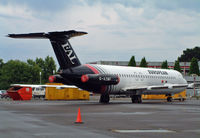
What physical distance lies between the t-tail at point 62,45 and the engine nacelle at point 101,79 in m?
1.78

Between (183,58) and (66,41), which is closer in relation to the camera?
(66,41)

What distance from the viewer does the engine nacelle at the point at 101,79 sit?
33.7 m

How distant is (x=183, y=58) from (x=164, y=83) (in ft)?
415

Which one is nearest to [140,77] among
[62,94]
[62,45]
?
[62,45]

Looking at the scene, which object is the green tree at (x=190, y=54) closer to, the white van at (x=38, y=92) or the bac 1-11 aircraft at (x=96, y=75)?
the white van at (x=38, y=92)

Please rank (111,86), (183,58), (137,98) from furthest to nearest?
(183,58), (137,98), (111,86)

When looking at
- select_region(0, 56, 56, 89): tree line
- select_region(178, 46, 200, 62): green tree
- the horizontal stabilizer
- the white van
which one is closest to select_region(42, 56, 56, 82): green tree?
select_region(0, 56, 56, 89): tree line

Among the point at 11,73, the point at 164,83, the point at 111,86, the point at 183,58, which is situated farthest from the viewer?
the point at 183,58

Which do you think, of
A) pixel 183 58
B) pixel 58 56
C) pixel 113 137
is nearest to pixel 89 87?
pixel 58 56

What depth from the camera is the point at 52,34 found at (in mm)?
32750

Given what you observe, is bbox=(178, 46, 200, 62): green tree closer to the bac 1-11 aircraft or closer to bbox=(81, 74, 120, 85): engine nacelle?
the bac 1-11 aircraft

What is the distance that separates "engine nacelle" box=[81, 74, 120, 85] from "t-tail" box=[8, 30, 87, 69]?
1.78m

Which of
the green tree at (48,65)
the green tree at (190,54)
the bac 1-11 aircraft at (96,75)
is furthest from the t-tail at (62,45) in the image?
the green tree at (190,54)

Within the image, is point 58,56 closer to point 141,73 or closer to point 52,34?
point 52,34
